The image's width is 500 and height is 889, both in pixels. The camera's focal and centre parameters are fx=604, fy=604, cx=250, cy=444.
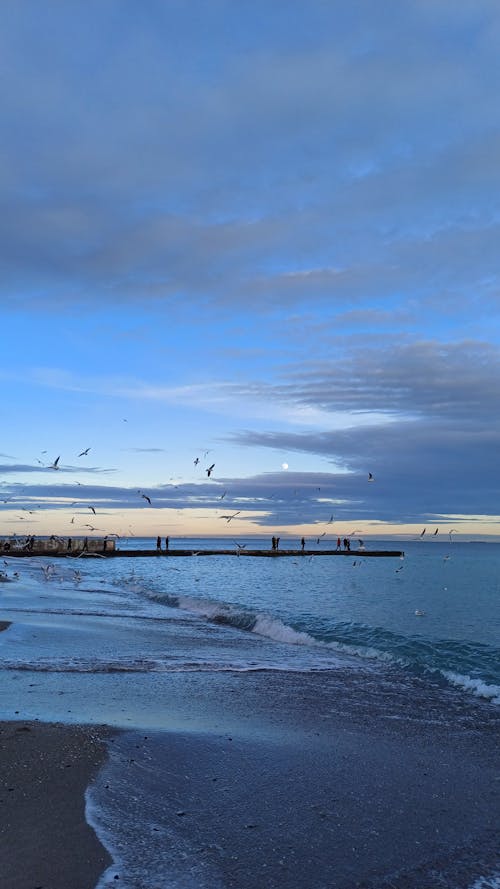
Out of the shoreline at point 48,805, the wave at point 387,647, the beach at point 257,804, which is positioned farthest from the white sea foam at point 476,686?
the shoreline at point 48,805

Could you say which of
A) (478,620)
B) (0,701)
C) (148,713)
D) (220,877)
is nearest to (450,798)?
(220,877)

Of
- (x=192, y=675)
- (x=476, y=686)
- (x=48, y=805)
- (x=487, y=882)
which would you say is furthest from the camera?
(x=476, y=686)

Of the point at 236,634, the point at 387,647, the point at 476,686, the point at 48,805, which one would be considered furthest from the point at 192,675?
the point at 387,647

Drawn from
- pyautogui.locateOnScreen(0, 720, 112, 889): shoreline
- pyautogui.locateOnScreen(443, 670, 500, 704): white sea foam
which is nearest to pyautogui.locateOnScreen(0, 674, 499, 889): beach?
pyautogui.locateOnScreen(0, 720, 112, 889): shoreline

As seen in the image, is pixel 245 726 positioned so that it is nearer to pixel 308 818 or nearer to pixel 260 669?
pixel 308 818

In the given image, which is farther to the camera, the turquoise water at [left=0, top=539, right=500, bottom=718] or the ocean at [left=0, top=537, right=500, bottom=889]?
the turquoise water at [left=0, top=539, right=500, bottom=718]

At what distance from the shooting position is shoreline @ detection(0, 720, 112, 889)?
5.11m

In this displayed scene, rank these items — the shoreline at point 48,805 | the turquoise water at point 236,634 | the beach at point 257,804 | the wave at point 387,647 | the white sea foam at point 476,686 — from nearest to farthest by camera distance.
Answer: the shoreline at point 48,805 < the beach at point 257,804 < the white sea foam at point 476,686 < the turquoise water at point 236,634 < the wave at point 387,647

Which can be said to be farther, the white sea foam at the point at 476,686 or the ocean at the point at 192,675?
the white sea foam at the point at 476,686

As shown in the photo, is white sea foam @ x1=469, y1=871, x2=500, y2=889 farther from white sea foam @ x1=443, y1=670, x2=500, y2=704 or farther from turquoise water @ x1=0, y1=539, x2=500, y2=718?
white sea foam @ x1=443, y1=670, x2=500, y2=704

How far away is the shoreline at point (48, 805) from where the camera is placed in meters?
5.11

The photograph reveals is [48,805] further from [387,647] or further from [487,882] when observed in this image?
[387,647]

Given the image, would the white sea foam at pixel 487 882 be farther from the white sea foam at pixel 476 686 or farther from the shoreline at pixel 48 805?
the white sea foam at pixel 476 686

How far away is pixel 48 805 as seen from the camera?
20.8 feet
